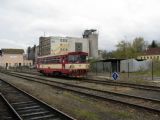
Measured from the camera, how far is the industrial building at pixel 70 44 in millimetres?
107119

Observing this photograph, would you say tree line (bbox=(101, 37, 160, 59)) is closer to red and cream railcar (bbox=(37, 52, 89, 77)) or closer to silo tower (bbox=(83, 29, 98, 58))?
silo tower (bbox=(83, 29, 98, 58))

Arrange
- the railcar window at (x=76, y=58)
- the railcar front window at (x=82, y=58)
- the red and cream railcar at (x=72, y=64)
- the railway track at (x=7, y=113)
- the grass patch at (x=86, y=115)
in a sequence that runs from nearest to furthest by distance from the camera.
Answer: the grass patch at (x=86, y=115)
the railway track at (x=7, y=113)
the red and cream railcar at (x=72, y=64)
the railcar window at (x=76, y=58)
the railcar front window at (x=82, y=58)

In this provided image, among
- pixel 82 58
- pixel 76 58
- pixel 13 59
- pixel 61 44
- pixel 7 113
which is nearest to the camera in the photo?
pixel 7 113

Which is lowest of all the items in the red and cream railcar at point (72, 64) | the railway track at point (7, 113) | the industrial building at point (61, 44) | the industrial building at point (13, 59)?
the railway track at point (7, 113)

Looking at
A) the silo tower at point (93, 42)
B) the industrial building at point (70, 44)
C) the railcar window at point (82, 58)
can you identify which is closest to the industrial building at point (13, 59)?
the industrial building at point (70, 44)

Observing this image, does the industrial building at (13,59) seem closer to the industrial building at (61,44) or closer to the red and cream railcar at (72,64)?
the industrial building at (61,44)

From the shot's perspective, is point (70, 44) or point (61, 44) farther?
point (70, 44)

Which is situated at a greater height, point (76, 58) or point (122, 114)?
point (76, 58)

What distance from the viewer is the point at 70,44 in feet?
368

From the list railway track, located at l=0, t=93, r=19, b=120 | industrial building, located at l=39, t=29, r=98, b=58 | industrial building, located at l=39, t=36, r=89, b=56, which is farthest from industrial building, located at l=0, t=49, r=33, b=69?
railway track, located at l=0, t=93, r=19, b=120

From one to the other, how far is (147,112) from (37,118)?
428 centimetres

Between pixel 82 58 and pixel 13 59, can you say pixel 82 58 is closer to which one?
pixel 82 58

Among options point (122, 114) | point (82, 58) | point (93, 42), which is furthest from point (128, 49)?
point (122, 114)

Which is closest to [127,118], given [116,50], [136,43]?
[116,50]
